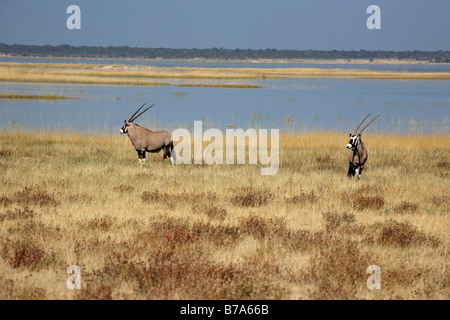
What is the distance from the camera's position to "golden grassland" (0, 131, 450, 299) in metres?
6.80

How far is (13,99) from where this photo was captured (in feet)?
149

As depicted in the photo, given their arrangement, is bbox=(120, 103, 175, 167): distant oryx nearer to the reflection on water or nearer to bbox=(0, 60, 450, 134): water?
the reflection on water

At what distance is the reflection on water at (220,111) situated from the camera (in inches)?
1303

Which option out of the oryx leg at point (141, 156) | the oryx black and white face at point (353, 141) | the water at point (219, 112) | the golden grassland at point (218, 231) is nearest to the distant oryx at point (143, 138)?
the oryx leg at point (141, 156)

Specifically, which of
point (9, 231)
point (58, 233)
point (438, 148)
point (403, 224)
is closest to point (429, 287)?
point (403, 224)

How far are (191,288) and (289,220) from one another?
13.0 feet

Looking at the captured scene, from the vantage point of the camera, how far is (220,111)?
4297 centimetres
